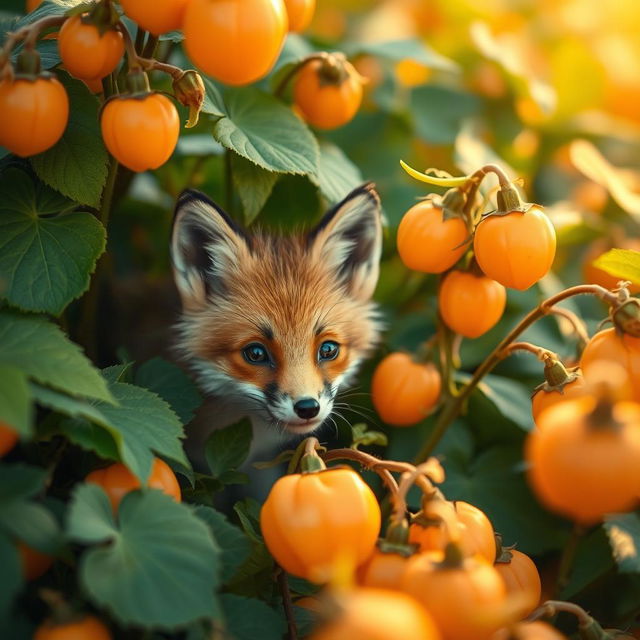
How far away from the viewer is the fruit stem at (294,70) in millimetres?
1755

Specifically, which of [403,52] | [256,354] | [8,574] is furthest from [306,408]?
[403,52]

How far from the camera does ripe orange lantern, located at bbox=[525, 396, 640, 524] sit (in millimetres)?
865

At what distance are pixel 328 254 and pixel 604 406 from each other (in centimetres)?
124

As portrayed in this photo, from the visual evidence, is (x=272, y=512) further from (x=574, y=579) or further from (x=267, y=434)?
(x=267, y=434)

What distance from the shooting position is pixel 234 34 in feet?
3.81

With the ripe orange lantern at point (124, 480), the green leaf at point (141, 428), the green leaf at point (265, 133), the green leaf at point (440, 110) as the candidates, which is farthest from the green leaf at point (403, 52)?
the ripe orange lantern at point (124, 480)

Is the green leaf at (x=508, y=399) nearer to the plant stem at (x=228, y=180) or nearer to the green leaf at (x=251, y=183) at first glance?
the green leaf at (x=251, y=183)

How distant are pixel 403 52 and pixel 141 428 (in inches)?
57.0

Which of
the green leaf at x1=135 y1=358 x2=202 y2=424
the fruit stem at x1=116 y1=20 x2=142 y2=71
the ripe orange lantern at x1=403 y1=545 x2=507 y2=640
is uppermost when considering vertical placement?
the fruit stem at x1=116 y1=20 x2=142 y2=71

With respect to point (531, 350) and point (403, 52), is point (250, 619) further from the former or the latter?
point (403, 52)

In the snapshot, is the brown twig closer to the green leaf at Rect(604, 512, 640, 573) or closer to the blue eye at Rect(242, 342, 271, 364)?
the green leaf at Rect(604, 512, 640, 573)

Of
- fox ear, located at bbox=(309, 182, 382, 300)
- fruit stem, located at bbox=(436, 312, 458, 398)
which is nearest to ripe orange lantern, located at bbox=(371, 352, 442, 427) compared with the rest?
fruit stem, located at bbox=(436, 312, 458, 398)

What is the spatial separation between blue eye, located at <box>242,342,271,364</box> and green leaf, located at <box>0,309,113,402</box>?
0.79m

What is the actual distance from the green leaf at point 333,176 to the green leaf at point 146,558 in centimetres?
85
